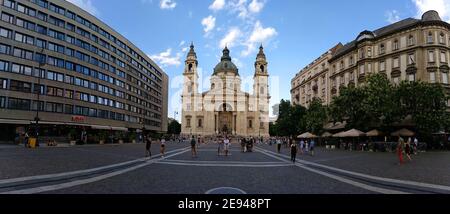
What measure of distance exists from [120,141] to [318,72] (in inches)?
1803

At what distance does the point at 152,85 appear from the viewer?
94750 mm

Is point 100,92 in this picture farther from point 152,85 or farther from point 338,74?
point 338,74

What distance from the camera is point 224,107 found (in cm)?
11812

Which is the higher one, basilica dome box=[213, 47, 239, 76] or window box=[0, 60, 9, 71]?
basilica dome box=[213, 47, 239, 76]

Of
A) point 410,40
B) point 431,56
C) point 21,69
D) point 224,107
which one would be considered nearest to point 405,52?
point 410,40

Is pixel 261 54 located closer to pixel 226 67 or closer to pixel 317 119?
pixel 226 67

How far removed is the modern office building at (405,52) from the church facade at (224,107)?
6208 cm

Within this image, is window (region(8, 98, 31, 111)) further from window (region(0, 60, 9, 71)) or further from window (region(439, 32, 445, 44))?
window (region(439, 32, 445, 44))

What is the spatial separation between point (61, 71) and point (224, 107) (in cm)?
7202

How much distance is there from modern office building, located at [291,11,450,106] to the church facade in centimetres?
6208

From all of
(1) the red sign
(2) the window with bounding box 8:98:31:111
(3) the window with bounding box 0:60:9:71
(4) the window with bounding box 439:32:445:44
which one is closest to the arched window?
(4) the window with bounding box 439:32:445:44

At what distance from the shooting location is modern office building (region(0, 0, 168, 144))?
Result: 44.5 metres

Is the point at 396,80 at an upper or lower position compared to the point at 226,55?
lower
